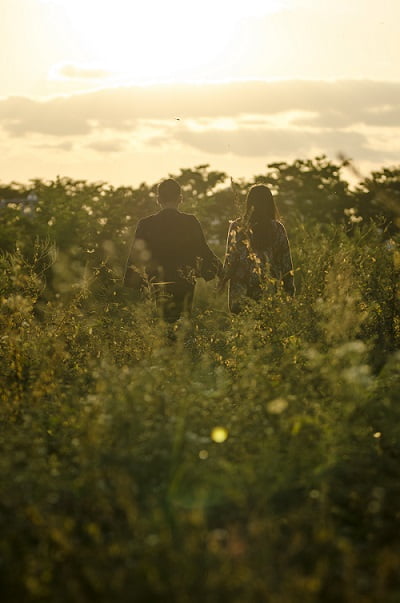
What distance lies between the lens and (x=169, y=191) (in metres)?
8.44

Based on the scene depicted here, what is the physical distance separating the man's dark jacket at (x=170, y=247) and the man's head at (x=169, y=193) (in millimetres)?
67

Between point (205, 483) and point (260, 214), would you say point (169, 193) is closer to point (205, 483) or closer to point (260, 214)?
point (260, 214)

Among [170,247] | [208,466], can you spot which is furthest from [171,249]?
[208,466]

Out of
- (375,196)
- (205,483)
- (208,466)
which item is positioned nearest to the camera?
(205,483)

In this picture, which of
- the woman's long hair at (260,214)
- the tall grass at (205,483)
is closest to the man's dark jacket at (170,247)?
the woman's long hair at (260,214)

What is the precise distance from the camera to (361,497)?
15.2ft

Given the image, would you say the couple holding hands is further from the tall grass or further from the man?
the tall grass

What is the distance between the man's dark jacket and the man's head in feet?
0.22

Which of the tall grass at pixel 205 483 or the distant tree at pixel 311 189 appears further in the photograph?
the distant tree at pixel 311 189

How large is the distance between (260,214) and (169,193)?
3.31 feet

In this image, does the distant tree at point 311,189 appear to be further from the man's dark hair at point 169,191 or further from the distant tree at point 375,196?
the man's dark hair at point 169,191

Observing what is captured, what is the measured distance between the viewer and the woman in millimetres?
8742

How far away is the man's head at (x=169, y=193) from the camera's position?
27.6 ft

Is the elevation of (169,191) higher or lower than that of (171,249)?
higher
